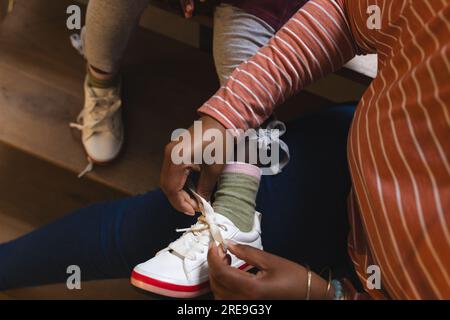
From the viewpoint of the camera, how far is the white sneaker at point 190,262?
0.60 meters

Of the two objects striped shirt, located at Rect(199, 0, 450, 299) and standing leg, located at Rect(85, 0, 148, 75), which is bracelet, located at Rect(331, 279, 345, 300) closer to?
striped shirt, located at Rect(199, 0, 450, 299)

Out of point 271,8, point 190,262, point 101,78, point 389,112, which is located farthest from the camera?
point 101,78

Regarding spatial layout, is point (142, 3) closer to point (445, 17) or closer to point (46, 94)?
point (46, 94)

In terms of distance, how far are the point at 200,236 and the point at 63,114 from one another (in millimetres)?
519

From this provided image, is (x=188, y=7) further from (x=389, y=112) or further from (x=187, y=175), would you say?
(x=389, y=112)

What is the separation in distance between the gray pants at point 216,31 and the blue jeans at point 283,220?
14 centimetres

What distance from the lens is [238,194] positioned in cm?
65

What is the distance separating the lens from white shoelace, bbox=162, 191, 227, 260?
24.0 inches

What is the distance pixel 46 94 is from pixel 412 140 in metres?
0.78

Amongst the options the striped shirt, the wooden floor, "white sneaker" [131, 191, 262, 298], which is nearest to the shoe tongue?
"white sneaker" [131, 191, 262, 298]

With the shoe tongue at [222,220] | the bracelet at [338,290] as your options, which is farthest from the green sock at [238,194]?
the bracelet at [338,290]

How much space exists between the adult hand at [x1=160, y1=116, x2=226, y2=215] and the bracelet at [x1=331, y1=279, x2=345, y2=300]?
193 mm

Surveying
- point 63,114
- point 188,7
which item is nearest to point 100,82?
point 63,114

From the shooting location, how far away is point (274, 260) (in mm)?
547
